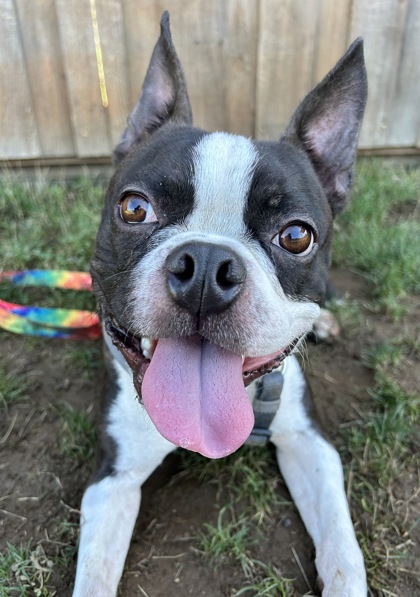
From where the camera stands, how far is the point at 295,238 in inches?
96.7

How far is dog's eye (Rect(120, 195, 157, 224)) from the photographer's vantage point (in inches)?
95.7

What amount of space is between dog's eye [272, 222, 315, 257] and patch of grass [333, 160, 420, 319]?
1.95 metres

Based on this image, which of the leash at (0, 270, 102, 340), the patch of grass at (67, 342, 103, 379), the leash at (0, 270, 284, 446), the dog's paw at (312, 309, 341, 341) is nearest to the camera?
the leash at (0, 270, 284, 446)

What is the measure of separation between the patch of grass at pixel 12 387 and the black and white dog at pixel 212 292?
88 cm

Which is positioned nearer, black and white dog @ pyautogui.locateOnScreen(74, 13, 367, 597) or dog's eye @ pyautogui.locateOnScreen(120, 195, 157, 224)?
black and white dog @ pyautogui.locateOnScreen(74, 13, 367, 597)

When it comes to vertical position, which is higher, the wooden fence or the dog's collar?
the wooden fence

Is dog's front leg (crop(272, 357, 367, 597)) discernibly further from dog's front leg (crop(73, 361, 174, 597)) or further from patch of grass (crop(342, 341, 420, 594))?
dog's front leg (crop(73, 361, 174, 597))

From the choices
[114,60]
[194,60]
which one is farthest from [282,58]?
[114,60]

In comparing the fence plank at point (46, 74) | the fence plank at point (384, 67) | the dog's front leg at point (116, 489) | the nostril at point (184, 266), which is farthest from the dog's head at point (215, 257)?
the fence plank at point (384, 67)

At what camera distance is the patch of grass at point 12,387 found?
11.2 ft

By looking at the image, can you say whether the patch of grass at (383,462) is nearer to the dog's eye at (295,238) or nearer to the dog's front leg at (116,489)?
the dog's front leg at (116,489)

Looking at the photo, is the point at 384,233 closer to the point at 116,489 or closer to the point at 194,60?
the point at 194,60

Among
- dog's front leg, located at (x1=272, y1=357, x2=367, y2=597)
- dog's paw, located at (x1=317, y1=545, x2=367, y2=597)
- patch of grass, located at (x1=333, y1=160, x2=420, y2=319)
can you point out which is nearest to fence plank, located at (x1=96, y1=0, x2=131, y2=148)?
patch of grass, located at (x1=333, y1=160, x2=420, y2=319)

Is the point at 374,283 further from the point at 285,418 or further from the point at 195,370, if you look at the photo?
the point at 195,370
